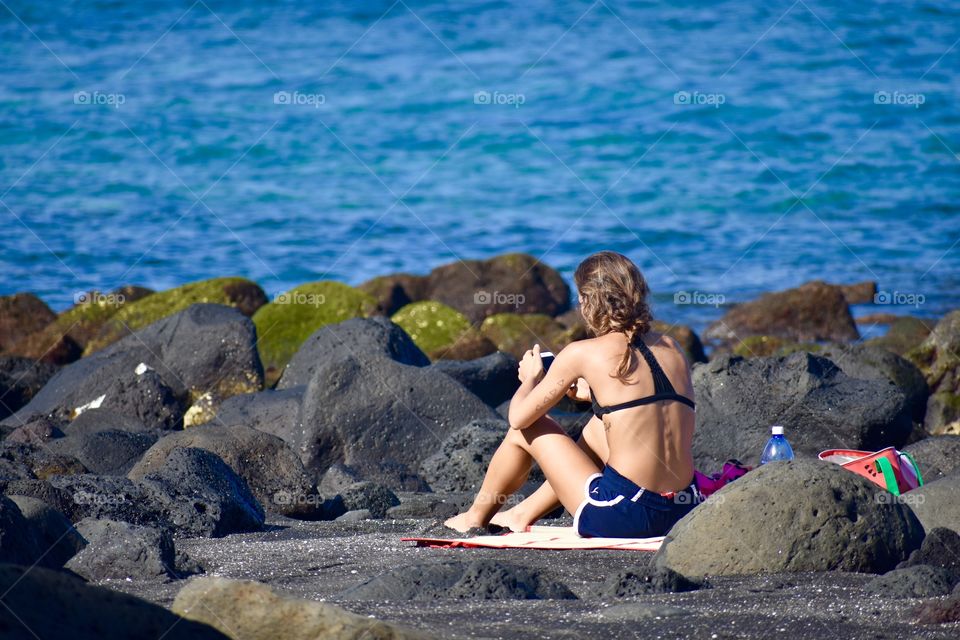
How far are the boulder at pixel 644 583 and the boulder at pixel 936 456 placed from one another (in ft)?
11.1

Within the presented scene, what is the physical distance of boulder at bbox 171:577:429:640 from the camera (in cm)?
325

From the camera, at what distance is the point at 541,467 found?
616cm

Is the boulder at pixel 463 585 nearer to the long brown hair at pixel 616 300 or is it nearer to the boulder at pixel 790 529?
the boulder at pixel 790 529

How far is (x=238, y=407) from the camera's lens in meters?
9.80

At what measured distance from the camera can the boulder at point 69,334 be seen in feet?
47.3

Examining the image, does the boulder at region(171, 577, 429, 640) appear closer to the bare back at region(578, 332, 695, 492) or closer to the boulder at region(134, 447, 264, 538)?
the bare back at region(578, 332, 695, 492)

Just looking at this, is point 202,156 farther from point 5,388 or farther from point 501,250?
point 5,388

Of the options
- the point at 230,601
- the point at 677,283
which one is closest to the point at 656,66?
the point at 677,283

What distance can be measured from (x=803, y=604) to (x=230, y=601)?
2022 mm

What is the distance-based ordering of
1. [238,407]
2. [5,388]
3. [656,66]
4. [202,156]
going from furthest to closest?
[656,66], [202,156], [5,388], [238,407]
